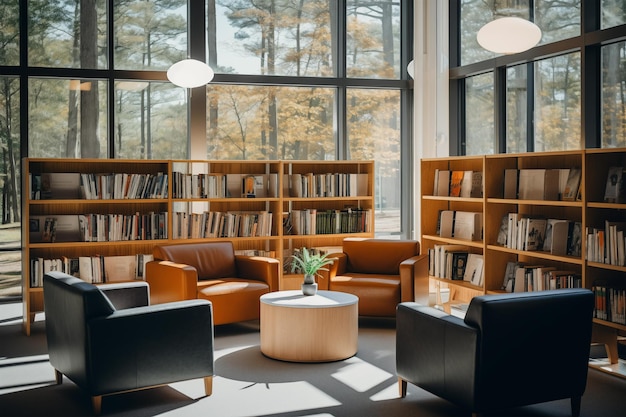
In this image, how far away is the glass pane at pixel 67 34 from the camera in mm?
8078

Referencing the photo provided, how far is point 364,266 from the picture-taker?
746cm

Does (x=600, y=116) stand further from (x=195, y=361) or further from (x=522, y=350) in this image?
(x=195, y=361)

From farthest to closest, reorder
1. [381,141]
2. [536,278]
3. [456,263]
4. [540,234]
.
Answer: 1. [381,141]
2. [456,263]
3. [540,234]
4. [536,278]

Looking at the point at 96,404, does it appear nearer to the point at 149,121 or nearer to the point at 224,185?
the point at 224,185

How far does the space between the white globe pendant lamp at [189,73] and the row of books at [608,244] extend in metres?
4.32

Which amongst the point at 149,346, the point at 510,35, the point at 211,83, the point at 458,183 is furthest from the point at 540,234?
the point at 211,83

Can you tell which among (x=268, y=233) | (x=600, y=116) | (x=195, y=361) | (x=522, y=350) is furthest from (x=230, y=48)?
(x=522, y=350)

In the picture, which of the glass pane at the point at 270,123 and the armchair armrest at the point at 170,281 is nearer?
the armchair armrest at the point at 170,281

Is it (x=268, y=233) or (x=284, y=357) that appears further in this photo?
(x=268, y=233)

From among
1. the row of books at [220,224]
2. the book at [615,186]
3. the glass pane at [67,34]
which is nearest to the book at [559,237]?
the book at [615,186]

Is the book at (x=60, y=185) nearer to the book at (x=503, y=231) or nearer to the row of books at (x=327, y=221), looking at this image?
the row of books at (x=327, y=221)

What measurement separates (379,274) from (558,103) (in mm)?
2459

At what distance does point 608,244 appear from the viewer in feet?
17.4

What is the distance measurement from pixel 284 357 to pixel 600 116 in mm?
3641
